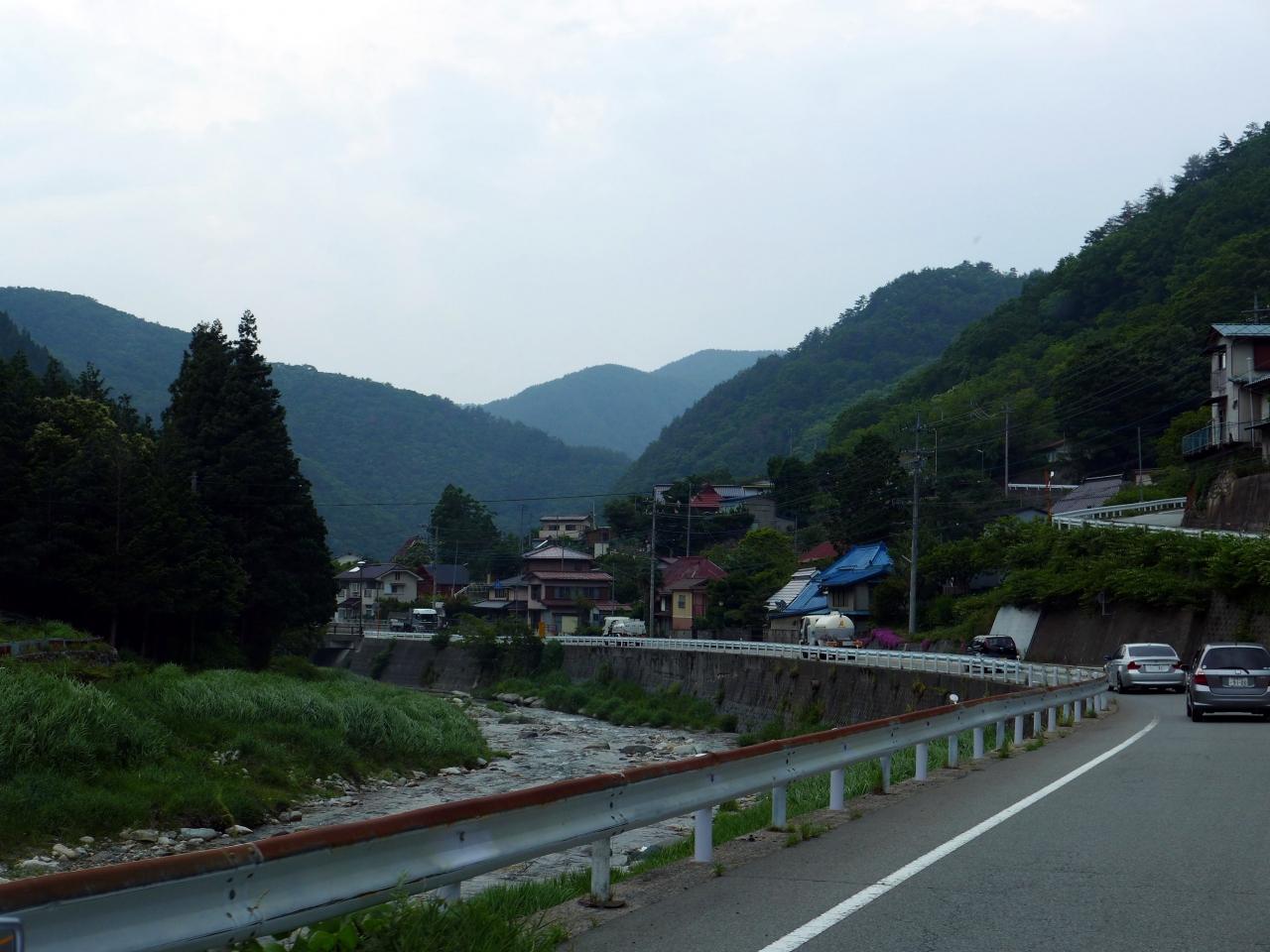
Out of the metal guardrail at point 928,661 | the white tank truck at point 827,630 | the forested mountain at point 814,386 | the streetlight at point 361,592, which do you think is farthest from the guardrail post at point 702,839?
the forested mountain at point 814,386

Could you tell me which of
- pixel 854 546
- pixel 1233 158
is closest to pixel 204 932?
pixel 854 546

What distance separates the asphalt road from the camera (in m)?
6.71

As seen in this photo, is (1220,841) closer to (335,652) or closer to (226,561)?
(226,561)

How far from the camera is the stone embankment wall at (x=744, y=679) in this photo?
3938 cm

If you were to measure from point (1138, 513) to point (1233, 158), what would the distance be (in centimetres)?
6985

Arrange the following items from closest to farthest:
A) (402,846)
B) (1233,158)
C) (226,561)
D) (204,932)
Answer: (204,932)
(402,846)
(226,561)
(1233,158)

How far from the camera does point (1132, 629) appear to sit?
44.8 m

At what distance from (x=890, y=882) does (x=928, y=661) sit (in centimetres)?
3358

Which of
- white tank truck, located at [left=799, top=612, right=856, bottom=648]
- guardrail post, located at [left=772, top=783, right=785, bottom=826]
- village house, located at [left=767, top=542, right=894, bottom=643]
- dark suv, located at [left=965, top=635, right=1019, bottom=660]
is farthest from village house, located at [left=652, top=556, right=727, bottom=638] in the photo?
guardrail post, located at [left=772, top=783, right=785, bottom=826]

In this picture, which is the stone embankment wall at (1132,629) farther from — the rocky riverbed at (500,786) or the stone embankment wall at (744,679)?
the rocky riverbed at (500,786)

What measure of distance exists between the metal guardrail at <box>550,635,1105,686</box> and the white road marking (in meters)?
17.7

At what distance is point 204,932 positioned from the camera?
15.9 feet

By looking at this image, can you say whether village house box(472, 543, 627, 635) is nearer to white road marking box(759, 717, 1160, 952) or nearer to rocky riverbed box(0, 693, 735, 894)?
rocky riverbed box(0, 693, 735, 894)

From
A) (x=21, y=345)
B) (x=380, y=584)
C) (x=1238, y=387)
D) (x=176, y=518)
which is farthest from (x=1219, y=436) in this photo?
(x=21, y=345)
